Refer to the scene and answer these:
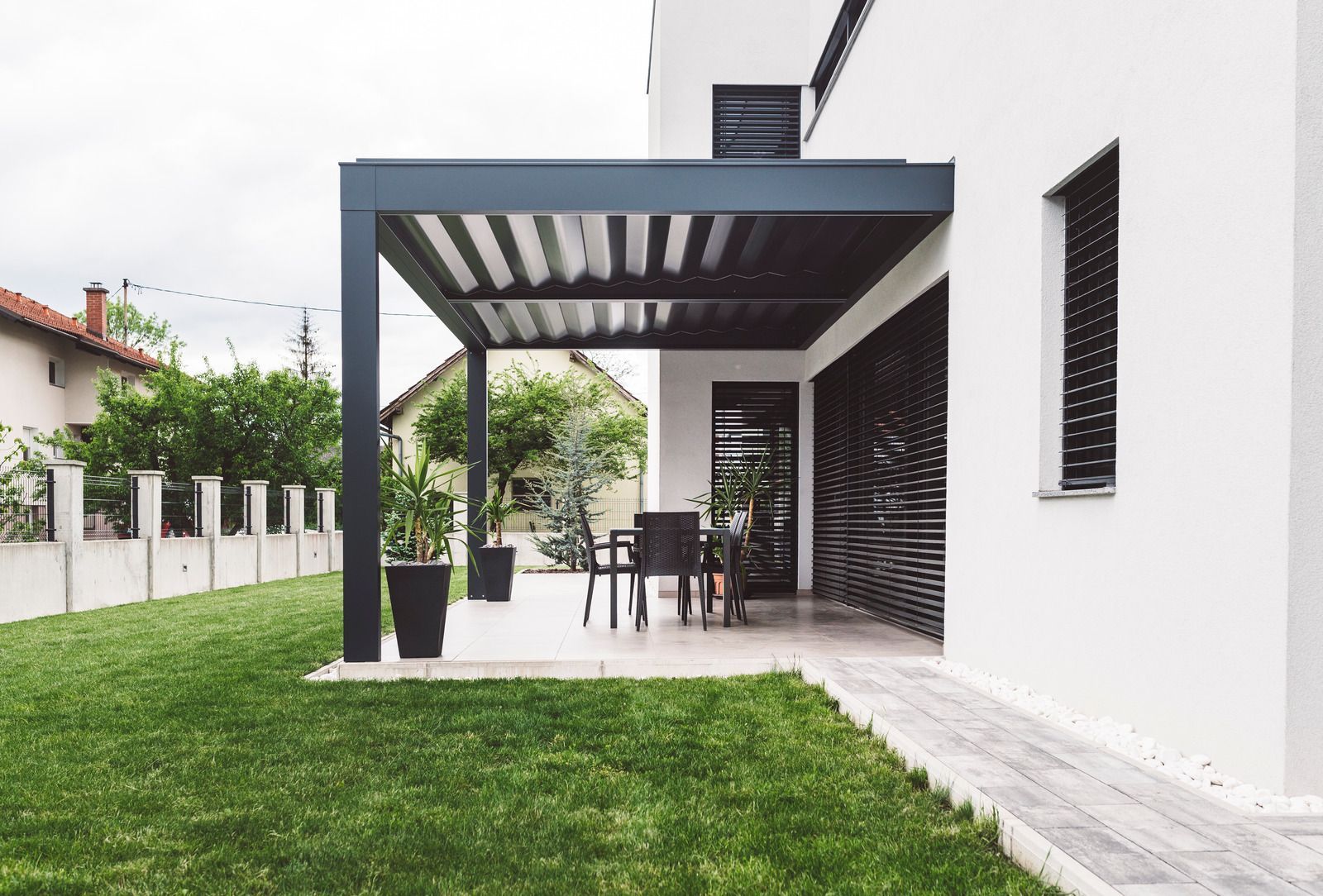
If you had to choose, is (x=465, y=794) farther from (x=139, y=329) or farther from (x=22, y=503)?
(x=139, y=329)

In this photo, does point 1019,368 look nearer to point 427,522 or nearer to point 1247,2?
point 1247,2

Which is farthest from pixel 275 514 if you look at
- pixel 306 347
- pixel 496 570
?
pixel 306 347

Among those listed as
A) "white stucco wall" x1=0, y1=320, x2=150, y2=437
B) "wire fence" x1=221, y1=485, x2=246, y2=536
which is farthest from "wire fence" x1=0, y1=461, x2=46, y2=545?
"white stucco wall" x1=0, y1=320, x2=150, y2=437

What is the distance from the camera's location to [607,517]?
75.6 ft

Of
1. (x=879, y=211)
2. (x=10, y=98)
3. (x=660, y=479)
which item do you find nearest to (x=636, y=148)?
(x=10, y=98)

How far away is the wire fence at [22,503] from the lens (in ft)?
32.4

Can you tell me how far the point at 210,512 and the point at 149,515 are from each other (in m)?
1.56

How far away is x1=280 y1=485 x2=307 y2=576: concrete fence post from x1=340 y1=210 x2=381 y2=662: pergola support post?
12.4 metres

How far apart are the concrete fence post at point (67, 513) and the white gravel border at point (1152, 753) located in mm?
10051

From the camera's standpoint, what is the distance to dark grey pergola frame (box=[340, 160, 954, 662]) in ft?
17.9

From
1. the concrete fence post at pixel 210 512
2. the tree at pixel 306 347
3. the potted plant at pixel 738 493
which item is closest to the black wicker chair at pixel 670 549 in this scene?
the potted plant at pixel 738 493

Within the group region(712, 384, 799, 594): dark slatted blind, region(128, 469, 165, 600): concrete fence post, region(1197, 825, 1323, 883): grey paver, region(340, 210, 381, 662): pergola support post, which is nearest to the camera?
region(1197, 825, 1323, 883): grey paver

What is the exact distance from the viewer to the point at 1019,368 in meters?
4.61

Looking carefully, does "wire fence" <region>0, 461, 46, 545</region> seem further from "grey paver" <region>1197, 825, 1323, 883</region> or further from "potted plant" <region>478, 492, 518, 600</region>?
"grey paver" <region>1197, 825, 1323, 883</region>
